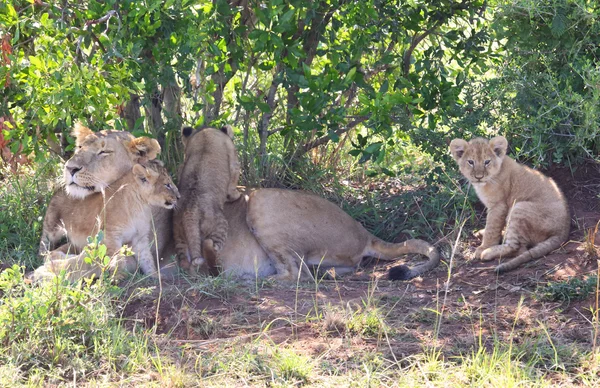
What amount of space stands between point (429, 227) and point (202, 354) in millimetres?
2776

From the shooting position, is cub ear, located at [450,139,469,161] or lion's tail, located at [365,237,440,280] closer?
lion's tail, located at [365,237,440,280]

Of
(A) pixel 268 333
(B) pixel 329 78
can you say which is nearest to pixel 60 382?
(A) pixel 268 333

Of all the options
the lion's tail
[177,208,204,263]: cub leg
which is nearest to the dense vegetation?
the lion's tail

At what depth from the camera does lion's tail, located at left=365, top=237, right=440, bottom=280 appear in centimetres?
551

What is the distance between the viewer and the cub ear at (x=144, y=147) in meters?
5.66

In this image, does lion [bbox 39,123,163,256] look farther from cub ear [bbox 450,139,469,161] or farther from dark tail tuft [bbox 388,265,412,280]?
cub ear [bbox 450,139,469,161]

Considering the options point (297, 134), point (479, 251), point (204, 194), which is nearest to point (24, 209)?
point (204, 194)

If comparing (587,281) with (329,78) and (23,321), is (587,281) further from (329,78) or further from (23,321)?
(23,321)

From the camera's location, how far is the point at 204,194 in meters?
5.89

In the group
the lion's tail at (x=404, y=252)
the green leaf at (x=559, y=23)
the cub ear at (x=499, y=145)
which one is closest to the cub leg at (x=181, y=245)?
the lion's tail at (x=404, y=252)

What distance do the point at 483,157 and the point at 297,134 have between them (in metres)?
1.65

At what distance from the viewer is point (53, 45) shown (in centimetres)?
551

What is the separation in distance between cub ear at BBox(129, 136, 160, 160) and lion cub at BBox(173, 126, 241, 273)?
39 centimetres

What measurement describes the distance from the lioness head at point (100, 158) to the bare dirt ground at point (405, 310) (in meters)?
0.89
